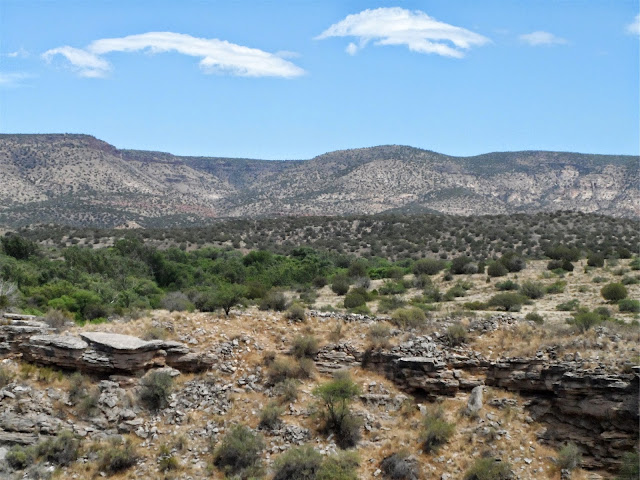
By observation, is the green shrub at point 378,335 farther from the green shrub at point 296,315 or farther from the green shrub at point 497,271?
the green shrub at point 497,271

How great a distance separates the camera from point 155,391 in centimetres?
1836

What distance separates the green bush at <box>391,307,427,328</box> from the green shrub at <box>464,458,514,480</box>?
19.8ft

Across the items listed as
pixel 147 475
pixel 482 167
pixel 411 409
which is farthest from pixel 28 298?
pixel 482 167

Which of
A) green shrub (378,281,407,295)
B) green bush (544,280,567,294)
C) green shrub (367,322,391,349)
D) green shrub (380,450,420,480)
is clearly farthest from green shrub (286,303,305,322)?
green bush (544,280,567,294)

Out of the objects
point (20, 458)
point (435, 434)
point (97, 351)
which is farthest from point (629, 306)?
point (20, 458)

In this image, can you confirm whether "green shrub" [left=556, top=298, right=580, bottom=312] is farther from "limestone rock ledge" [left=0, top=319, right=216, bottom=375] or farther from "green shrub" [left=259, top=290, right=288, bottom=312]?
"limestone rock ledge" [left=0, top=319, right=216, bottom=375]

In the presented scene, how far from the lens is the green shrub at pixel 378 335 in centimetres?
1988

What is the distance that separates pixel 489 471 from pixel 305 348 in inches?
279

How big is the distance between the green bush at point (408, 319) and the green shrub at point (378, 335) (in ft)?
2.36

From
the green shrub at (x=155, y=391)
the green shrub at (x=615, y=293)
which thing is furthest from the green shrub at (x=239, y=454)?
the green shrub at (x=615, y=293)

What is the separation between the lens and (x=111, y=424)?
17719 millimetres

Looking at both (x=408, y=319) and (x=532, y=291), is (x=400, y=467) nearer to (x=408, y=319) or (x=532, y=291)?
(x=408, y=319)

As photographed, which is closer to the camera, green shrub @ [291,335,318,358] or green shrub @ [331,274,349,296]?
green shrub @ [291,335,318,358]

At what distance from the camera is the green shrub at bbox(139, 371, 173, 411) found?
18359 millimetres
